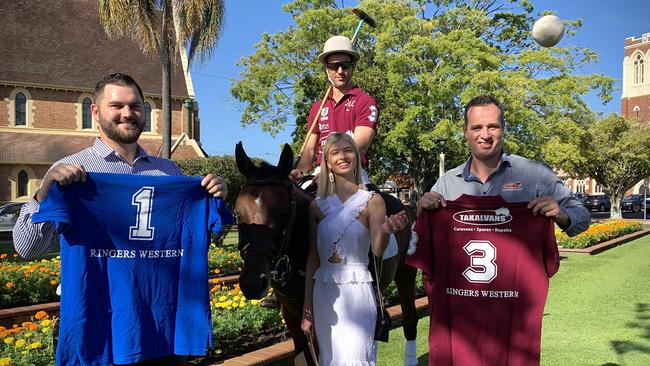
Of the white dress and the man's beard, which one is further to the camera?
the white dress

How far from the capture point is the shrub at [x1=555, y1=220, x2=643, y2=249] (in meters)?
15.9

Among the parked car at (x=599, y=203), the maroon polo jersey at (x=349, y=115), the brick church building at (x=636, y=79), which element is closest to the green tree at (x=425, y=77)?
the maroon polo jersey at (x=349, y=115)

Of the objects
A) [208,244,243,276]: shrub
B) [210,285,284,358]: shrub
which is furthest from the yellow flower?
[208,244,243,276]: shrub

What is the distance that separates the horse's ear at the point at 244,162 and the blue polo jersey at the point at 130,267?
0.39 metres

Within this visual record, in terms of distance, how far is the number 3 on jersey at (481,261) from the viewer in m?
3.06

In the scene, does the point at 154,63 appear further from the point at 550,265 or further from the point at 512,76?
the point at 550,265

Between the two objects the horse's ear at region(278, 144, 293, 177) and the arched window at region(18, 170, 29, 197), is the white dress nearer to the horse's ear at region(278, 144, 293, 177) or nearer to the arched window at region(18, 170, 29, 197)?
the horse's ear at region(278, 144, 293, 177)

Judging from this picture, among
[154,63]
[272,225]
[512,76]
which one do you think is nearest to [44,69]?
[154,63]

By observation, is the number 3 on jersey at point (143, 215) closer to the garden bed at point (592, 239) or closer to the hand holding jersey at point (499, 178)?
the hand holding jersey at point (499, 178)

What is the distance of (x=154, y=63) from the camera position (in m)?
38.4

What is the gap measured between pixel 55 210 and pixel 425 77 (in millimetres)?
22421

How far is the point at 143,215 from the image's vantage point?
3.03 meters

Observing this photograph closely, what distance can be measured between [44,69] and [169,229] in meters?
36.6

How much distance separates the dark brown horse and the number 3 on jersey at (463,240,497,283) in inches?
45.9
